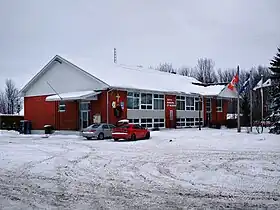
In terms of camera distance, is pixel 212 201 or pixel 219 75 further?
pixel 219 75

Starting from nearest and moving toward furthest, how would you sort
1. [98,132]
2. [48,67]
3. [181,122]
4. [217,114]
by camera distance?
1. [98,132]
2. [48,67]
3. [181,122]
4. [217,114]

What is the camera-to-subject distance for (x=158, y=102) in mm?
42656

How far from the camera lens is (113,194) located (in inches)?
375

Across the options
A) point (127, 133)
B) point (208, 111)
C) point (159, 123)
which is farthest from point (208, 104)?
point (127, 133)

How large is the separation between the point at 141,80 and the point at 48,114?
1064cm

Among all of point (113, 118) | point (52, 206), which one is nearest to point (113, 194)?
point (52, 206)

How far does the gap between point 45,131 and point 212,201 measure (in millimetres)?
34110

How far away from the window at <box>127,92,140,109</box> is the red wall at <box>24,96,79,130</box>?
5.25m

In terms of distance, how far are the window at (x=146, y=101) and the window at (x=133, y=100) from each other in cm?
74

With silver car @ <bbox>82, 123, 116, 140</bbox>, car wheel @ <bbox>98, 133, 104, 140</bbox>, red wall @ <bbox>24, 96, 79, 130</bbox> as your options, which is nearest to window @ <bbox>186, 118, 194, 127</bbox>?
red wall @ <bbox>24, 96, 79, 130</bbox>

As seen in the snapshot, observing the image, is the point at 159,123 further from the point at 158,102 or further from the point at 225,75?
the point at 225,75

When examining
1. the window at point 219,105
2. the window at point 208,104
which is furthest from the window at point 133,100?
the window at point 219,105

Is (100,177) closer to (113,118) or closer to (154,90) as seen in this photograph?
(113,118)

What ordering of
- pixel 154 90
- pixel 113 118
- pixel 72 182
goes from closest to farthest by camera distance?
pixel 72 182 < pixel 113 118 < pixel 154 90
